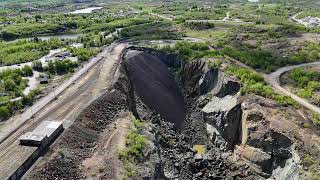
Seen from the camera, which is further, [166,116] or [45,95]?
[166,116]

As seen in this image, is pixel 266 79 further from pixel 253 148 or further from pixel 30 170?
pixel 30 170

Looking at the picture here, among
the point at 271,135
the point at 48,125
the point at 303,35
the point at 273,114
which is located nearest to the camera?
the point at 48,125

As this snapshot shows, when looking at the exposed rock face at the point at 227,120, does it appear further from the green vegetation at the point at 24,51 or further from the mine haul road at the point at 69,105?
the green vegetation at the point at 24,51

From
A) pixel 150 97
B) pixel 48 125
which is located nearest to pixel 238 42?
pixel 150 97

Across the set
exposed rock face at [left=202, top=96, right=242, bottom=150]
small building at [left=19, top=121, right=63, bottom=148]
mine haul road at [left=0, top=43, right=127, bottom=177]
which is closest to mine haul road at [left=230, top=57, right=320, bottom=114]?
exposed rock face at [left=202, top=96, right=242, bottom=150]

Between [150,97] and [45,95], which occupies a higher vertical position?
[45,95]

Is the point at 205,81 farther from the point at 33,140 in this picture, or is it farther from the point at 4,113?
the point at 33,140

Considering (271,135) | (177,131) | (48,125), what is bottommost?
(177,131)

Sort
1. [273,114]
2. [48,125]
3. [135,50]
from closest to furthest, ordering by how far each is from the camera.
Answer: [48,125] < [273,114] < [135,50]
